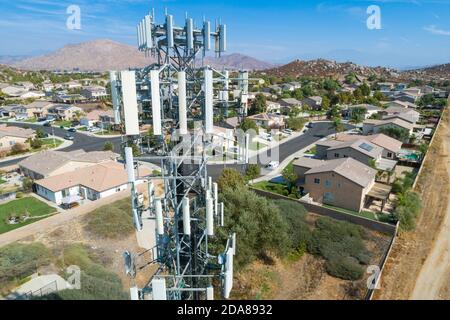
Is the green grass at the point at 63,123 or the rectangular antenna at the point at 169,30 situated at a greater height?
the rectangular antenna at the point at 169,30

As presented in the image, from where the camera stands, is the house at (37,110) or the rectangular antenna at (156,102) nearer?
the rectangular antenna at (156,102)

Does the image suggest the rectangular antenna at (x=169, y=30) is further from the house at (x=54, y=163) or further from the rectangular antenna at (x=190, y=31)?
the house at (x=54, y=163)

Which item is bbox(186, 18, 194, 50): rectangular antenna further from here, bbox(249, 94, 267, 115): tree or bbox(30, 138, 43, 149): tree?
bbox(249, 94, 267, 115): tree

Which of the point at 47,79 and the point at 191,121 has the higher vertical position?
the point at 47,79

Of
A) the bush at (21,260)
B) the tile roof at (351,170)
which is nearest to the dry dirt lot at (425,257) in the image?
the tile roof at (351,170)
